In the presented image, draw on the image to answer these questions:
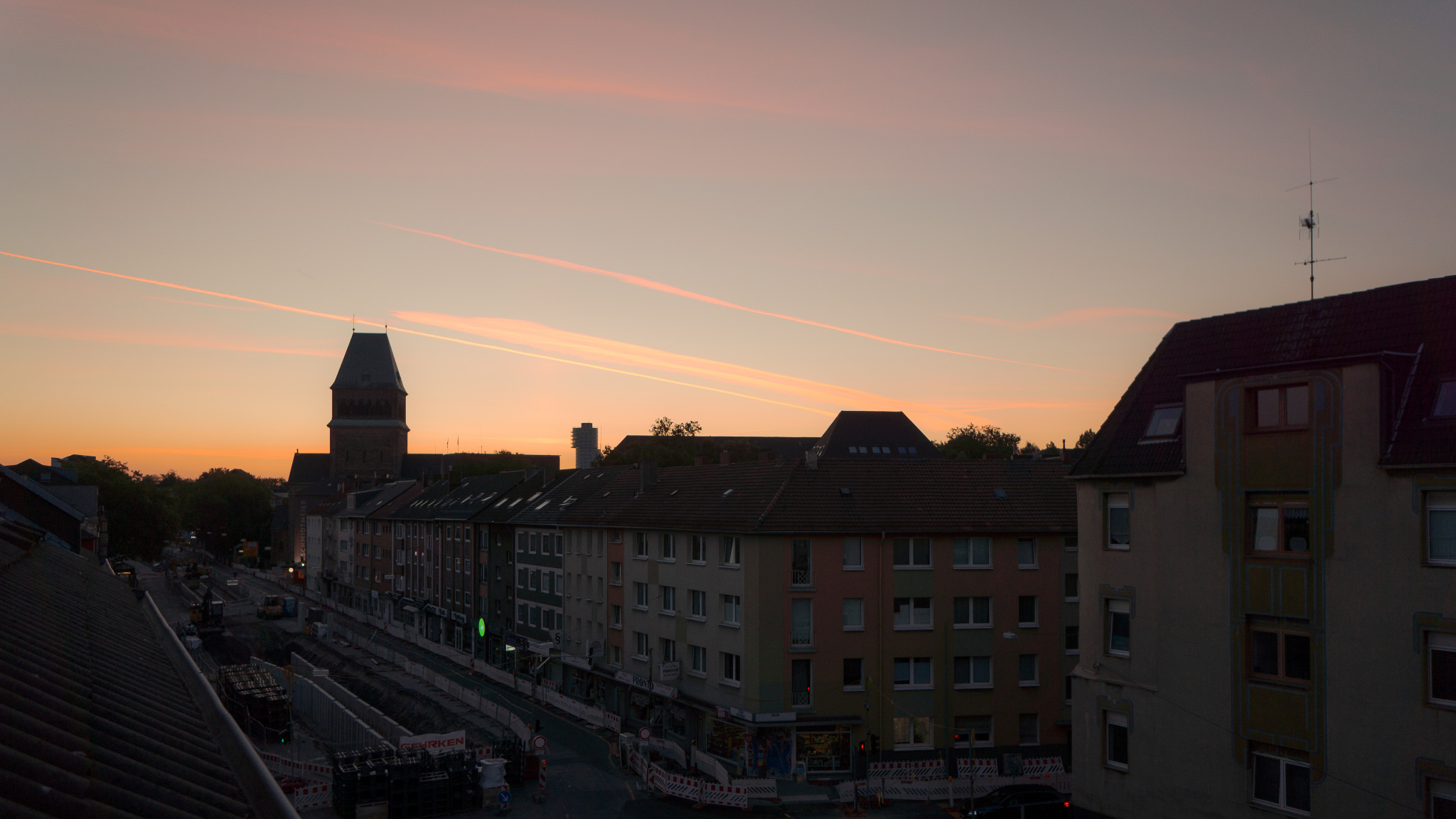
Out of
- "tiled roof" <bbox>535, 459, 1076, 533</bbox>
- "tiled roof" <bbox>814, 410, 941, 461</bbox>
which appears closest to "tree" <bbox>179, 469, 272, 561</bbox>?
"tiled roof" <bbox>814, 410, 941, 461</bbox>

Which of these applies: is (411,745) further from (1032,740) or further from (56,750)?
(56,750)

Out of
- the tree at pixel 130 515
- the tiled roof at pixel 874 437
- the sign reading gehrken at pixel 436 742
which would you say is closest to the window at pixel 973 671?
the sign reading gehrken at pixel 436 742

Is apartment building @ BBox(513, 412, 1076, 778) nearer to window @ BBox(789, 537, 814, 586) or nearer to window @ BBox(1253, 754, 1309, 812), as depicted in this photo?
window @ BBox(789, 537, 814, 586)

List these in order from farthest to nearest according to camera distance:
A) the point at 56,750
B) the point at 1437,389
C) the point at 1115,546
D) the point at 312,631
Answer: the point at 312,631, the point at 1115,546, the point at 1437,389, the point at 56,750

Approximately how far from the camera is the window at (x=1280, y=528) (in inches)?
872

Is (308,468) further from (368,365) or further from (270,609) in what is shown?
(270,609)

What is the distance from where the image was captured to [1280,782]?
22.0m

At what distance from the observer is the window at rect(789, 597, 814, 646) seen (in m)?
41.0

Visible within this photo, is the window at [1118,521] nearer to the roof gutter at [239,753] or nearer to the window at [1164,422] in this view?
the window at [1164,422]

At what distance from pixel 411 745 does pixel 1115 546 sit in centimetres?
2749

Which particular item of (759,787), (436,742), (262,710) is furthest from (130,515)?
(759,787)

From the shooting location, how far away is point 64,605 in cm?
1362

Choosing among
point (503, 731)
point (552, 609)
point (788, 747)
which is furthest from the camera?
point (552, 609)

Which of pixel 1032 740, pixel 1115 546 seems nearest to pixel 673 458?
pixel 1032 740
